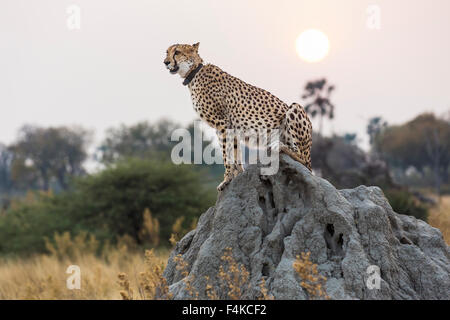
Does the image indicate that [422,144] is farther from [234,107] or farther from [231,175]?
[231,175]

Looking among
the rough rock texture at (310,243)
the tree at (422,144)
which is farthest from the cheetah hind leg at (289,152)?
the tree at (422,144)

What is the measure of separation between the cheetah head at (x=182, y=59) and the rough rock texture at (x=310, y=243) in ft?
4.70

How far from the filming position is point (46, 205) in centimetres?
1753

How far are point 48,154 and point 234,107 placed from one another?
162ft

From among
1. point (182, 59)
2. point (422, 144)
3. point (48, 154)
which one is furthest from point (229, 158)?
point (48, 154)

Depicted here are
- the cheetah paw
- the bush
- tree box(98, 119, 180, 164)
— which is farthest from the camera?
tree box(98, 119, 180, 164)

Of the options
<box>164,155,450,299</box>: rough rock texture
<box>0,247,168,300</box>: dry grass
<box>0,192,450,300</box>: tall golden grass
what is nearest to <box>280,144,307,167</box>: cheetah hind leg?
<box>164,155,450,299</box>: rough rock texture

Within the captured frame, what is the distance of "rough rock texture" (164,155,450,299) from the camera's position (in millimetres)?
4574

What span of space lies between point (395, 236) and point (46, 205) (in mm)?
14268

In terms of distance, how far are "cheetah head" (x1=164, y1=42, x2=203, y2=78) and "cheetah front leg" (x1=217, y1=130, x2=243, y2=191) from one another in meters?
0.81

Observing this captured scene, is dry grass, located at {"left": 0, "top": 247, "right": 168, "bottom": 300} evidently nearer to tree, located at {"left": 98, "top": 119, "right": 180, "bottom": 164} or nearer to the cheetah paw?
the cheetah paw

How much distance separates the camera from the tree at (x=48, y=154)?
5200cm

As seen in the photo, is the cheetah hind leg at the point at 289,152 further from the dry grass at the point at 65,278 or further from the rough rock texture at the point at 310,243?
the dry grass at the point at 65,278
